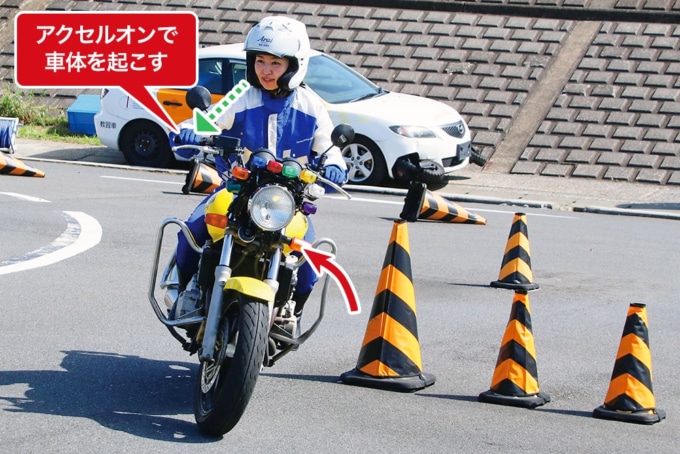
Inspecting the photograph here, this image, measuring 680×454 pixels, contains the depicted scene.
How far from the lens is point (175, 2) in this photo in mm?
23641

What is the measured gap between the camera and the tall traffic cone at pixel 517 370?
6.21 metres

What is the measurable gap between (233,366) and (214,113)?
1.45m

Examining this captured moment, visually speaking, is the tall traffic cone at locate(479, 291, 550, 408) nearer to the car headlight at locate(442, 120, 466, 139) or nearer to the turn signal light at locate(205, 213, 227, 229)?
the turn signal light at locate(205, 213, 227, 229)

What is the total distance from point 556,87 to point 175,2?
770cm

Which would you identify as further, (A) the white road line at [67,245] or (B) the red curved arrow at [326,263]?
(A) the white road line at [67,245]

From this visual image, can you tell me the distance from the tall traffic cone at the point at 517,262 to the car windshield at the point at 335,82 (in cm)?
743

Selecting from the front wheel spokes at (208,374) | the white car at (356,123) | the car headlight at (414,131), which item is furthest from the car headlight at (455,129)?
the front wheel spokes at (208,374)

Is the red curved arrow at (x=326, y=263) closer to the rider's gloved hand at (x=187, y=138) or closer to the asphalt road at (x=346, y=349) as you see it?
the asphalt road at (x=346, y=349)

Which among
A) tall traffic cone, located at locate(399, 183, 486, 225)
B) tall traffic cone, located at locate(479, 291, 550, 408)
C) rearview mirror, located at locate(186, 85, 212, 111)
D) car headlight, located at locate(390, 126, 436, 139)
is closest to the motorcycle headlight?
rearview mirror, located at locate(186, 85, 212, 111)

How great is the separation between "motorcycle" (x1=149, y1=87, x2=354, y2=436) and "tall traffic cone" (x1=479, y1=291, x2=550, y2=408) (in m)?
1.08

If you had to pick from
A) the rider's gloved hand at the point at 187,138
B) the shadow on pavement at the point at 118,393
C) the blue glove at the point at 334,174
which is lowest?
the shadow on pavement at the point at 118,393

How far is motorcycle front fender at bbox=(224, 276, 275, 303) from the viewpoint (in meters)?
5.21

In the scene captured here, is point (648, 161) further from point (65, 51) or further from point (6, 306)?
point (6, 306)

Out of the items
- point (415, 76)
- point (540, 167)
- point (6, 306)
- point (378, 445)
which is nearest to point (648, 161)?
point (540, 167)
